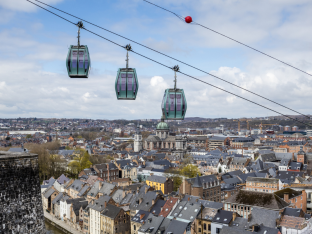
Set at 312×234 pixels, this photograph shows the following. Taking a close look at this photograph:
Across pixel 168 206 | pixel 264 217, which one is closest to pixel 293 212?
pixel 264 217

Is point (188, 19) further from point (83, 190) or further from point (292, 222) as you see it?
point (83, 190)

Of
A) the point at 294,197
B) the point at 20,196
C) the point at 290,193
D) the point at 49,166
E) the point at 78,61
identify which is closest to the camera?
the point at 78,61

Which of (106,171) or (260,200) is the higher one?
(260,200)

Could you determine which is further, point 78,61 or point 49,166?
point 49,166

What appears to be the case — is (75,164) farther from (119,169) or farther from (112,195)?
(112,195)

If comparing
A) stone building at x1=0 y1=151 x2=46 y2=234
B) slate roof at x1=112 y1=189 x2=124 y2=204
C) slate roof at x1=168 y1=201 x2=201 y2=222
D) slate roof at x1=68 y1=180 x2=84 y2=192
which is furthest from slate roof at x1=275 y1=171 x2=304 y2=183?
stone building at x1=0 y1=151 x2=46 y2=234

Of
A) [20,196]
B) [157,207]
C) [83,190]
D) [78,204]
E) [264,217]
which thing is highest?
[20,196]

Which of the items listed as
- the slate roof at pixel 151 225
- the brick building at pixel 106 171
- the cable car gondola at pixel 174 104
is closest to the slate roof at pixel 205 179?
the slate roof at pixel 151 225

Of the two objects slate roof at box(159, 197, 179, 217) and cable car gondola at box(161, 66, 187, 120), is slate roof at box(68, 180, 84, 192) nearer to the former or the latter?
slate roof at box(159, 197, 179, 217)
